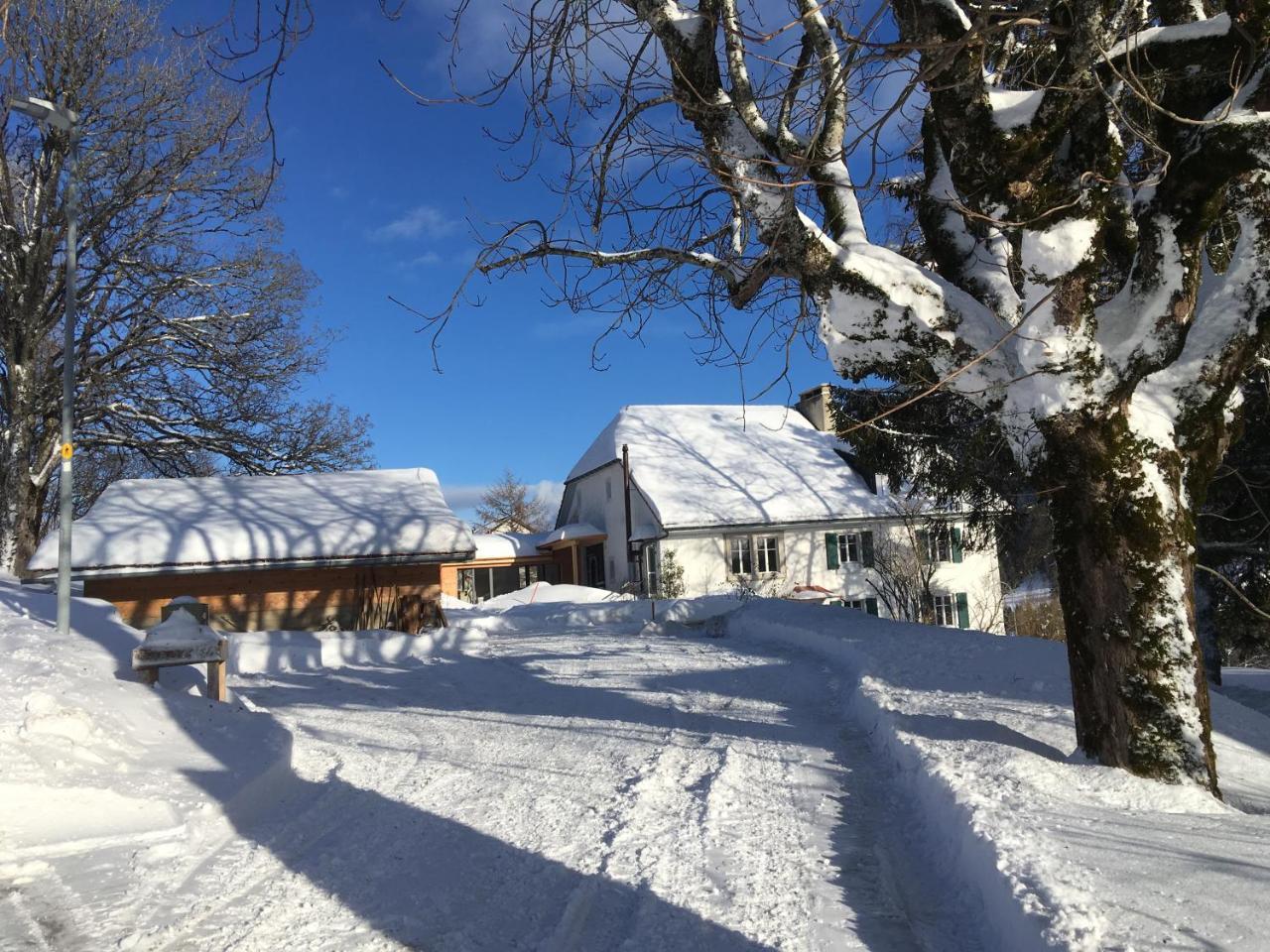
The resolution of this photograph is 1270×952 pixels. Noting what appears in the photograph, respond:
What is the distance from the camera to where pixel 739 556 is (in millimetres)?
31125

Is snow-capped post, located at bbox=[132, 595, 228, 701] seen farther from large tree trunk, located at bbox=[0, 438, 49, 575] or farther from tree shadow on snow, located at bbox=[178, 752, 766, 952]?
large tree trunk, located at bbox=[0, 438, 49, 575]

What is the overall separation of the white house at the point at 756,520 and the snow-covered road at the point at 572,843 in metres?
20.5

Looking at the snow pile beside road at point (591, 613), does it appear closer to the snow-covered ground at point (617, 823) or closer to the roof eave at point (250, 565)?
the roof eave at point (250, 565)

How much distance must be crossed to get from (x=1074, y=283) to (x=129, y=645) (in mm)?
10683

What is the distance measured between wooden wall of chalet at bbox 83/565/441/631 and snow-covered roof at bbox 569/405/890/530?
1156 cm

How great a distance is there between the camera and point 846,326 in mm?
5969

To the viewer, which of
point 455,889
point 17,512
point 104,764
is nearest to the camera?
point 455,889

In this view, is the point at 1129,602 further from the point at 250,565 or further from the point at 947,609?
the point at 947,609

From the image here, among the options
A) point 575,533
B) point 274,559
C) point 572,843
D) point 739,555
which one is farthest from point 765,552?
point 572,843

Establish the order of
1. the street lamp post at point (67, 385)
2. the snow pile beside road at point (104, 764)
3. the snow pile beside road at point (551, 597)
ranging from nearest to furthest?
the snow pile beside road at point (104, 764) → the street lamp post at point (67, 385) → the snow pile beside road at point (551, 597)

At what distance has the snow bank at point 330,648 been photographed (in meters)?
15.7

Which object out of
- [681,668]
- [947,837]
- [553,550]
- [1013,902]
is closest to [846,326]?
[947,837]

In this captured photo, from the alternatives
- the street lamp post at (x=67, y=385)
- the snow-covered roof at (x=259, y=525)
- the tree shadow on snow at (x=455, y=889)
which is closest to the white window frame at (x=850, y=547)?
the snow-covered roof at (x=259, y=525)

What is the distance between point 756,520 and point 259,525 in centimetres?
1644
